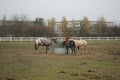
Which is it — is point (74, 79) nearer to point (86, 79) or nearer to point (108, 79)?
point (86, 79)

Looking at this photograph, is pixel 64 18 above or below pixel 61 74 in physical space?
above

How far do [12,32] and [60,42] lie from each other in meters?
48.5

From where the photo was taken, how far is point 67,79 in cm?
1223

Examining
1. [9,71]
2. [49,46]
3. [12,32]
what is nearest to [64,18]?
[12,32]

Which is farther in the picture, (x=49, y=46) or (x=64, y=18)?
(x=64, y=18)

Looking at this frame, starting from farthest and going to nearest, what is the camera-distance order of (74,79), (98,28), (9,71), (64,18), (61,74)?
(64,18), (98,28), (9,71), (61,74), (74,79)

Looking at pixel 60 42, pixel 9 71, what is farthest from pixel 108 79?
pixel 60 42

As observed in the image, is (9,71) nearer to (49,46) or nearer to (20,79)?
(20,79)

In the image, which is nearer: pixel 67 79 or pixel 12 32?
pixel 67 79

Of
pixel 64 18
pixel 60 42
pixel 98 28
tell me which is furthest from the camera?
pixel 64 18

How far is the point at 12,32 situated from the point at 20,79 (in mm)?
63331

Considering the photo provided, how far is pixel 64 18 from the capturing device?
341 feet

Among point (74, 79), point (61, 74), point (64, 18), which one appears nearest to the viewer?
point (74, 79)

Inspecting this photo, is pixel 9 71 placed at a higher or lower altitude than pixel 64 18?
lower
